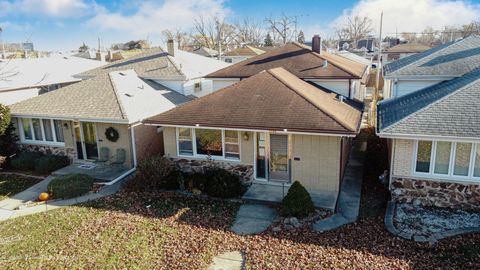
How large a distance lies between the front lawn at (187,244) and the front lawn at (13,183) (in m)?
3.18

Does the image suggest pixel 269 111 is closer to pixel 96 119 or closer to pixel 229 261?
pixel 229 261

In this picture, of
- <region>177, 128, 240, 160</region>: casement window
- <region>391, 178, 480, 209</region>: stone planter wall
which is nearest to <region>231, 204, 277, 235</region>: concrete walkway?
<region>177, 128, 240, 160</region>: casement window

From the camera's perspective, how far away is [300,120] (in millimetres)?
13047

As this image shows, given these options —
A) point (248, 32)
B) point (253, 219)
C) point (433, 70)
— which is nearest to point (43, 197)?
point (253, 219)

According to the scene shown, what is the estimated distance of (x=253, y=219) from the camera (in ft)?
38.3

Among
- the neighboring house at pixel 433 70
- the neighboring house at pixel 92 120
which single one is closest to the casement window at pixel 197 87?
the neighboring house at pixel 92 120

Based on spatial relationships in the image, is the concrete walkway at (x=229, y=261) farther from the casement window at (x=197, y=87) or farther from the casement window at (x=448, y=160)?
the casement window at (x=197, y=87)

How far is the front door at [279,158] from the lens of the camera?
45.0 ft

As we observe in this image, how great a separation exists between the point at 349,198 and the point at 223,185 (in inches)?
180

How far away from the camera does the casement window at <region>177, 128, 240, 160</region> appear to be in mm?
14461

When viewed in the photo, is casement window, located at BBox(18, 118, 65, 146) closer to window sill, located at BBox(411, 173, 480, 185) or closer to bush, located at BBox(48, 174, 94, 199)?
bush, located at BBox(48, 174, 94, 199)

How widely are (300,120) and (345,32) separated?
94768 millimetres

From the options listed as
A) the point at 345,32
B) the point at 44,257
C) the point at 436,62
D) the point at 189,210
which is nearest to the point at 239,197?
the point at 189,210

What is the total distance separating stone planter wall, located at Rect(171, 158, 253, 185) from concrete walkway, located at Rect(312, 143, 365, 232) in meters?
3.56
